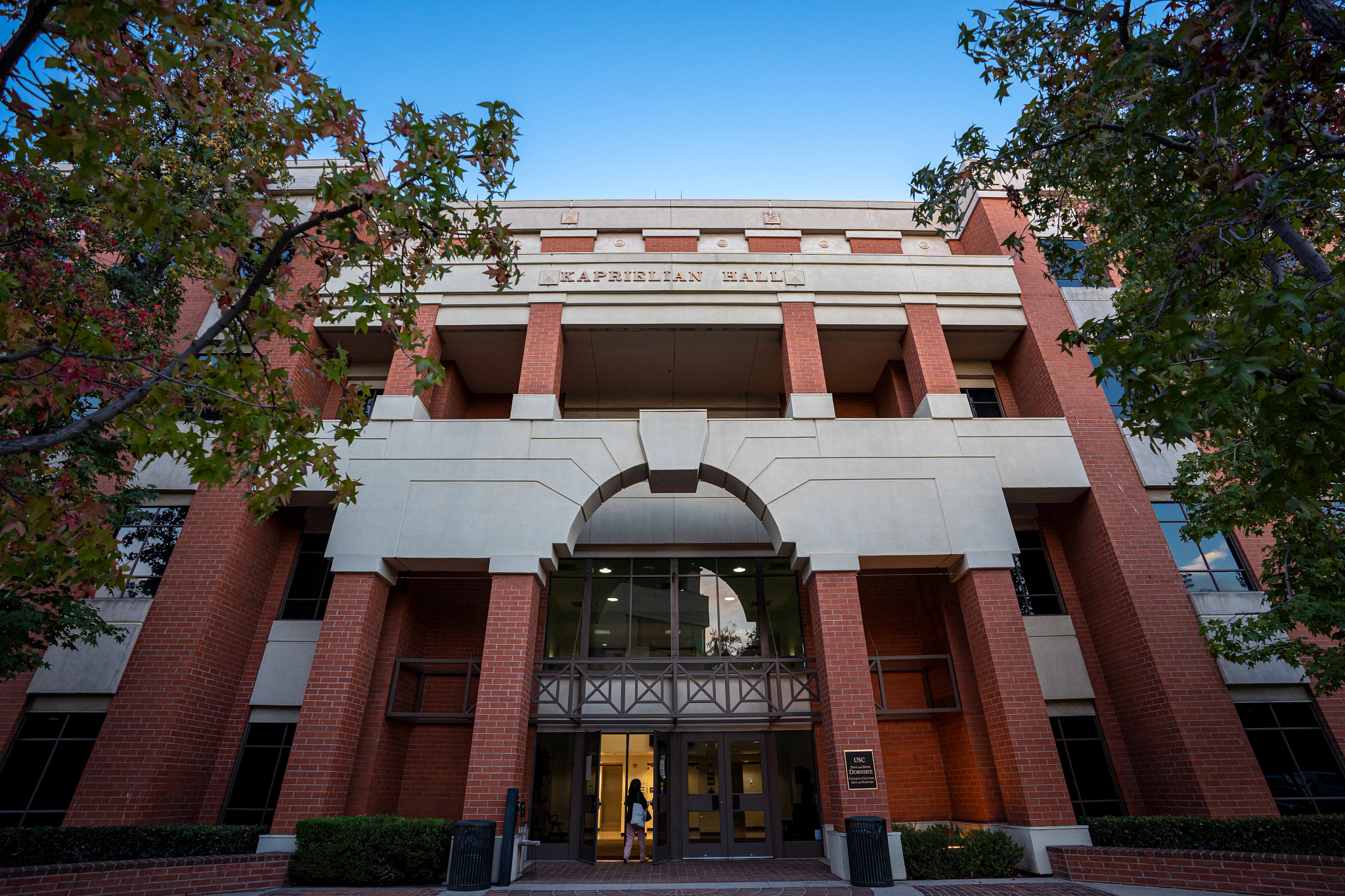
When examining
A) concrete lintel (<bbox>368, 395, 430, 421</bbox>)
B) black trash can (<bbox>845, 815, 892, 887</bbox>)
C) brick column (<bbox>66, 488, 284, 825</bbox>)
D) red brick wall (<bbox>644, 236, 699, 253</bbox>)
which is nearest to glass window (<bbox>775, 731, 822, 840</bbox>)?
black trash can (<bbox>845, 815, 892, 887</bbox>)

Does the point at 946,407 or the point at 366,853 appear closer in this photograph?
the point at 366,853

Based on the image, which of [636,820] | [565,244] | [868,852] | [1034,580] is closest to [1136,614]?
[1034,580]

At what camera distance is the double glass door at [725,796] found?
13570 mm

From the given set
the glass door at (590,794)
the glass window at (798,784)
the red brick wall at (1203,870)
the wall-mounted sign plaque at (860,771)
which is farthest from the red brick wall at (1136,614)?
the glass door at (590,794)

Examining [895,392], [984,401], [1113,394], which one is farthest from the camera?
[984,401]

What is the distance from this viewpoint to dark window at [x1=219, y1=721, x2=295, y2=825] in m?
12.9

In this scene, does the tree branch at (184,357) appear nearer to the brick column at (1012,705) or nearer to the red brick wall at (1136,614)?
the brick column at (1012,705)

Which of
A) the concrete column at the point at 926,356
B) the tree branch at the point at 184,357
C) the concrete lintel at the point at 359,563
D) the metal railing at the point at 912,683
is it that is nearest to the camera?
the tree branch at the point at 184,357

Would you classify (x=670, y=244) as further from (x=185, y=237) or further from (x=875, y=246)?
(x=185, y=237)

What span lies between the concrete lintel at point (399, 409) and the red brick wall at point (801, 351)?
8481 mm

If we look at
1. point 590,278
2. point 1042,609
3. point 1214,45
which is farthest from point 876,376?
point 1214,45

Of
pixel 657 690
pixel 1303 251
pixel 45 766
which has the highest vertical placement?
pixel 1303 251

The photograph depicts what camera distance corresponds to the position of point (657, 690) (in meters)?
14.2

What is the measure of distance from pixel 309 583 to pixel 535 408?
22.2 ft
